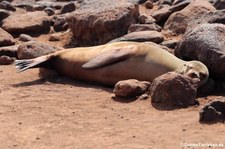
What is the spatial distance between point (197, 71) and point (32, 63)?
2.48 meters

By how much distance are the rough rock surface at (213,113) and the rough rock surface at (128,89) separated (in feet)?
4.29

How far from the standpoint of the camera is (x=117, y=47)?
7.35m

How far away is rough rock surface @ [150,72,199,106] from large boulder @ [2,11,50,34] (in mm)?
5480

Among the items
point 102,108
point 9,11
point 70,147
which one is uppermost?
point 70,147

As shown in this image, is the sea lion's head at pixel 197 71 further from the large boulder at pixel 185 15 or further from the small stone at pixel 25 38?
the small stone at pixel 25 38

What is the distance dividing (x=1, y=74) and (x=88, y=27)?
2227 millimetres

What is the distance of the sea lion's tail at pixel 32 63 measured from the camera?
7691 mm

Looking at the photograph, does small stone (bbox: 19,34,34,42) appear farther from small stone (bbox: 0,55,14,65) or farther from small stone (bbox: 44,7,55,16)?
small stone (bbox: 44,7,55,16)

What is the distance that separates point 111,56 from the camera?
23.6 feet

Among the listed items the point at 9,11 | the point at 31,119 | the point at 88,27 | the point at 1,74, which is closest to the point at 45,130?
the point at 31,119

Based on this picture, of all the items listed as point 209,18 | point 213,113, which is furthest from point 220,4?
point 213,113

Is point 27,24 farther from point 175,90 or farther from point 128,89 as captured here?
point 175,90

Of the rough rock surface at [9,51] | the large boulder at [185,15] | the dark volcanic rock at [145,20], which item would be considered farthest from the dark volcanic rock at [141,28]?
the rough rock surface at [9,51]

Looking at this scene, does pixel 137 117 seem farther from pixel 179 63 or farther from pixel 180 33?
pixel 180 33
